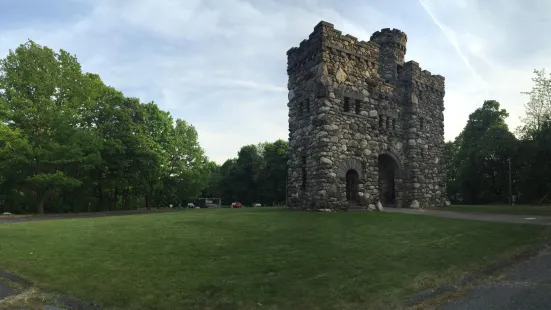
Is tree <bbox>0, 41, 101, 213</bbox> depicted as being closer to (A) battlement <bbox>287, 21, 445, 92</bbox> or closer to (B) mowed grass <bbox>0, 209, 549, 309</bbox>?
(B) mowed grass <bbox>0, 209, 549, 309</bbox>

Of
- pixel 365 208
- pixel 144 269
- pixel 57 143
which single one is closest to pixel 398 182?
pixel 365 208

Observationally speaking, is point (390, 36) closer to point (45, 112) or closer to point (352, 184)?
point (352, 184)

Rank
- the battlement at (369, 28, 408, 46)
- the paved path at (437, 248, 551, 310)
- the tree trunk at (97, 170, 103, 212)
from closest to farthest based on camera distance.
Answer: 1. the paved path at (437, 248, 551, 310)
2. the battlement at (369, 28, 408, 46)
3. the tree trunk at (97, 170, 103, 212)

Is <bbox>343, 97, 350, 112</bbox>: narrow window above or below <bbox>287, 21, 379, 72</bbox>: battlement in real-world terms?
below

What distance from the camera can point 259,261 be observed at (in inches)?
315

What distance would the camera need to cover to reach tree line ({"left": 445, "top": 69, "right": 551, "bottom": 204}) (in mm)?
37781

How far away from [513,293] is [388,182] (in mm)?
19272

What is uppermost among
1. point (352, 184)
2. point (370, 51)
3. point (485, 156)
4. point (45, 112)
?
point (370, 51)

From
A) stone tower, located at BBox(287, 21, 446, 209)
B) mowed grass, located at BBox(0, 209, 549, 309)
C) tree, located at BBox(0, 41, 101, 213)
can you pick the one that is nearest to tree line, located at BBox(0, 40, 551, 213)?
tree, located at BBox(0, 41, 101, 213)

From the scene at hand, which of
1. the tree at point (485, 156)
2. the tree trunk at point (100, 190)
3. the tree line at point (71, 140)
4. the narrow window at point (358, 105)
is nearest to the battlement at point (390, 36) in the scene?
the narrow window at point (358, 105)

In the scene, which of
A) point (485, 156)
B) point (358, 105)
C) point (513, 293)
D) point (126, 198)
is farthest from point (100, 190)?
point (485, 156)

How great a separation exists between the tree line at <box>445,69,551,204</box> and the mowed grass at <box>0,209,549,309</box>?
26896 millimetres

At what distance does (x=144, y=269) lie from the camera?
7574 mm

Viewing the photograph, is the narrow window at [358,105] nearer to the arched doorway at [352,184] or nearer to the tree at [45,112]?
the arched doorway at [352,184]
